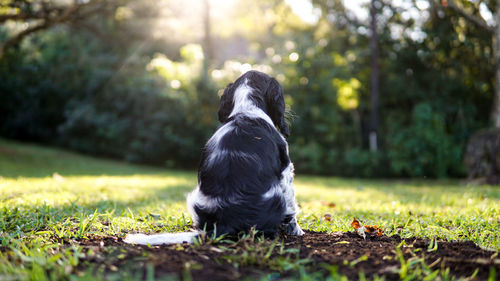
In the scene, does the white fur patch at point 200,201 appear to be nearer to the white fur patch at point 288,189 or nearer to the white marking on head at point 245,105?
the white fur patch at point 288,189

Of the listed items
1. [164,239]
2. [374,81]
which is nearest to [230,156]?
[164,239]

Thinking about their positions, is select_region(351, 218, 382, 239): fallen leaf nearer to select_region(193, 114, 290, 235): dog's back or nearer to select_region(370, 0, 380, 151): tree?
select_region(193, 114, 290, 235): dog's back

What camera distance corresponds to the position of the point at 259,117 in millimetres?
3680

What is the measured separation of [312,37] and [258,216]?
62.5 feet

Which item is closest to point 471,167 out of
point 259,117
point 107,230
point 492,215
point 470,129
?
point 470,129

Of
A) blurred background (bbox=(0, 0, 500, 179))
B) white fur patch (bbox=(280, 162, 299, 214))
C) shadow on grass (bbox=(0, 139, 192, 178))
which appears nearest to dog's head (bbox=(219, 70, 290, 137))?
white fur patch (bbox=(280, 162, 299, 214))

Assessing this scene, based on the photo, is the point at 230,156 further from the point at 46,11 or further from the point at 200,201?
the point at 46,11

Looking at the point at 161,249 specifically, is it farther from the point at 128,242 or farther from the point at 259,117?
the point at 259,117

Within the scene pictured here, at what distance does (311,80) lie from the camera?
17328 millimetres

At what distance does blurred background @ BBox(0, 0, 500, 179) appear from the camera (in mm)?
15812

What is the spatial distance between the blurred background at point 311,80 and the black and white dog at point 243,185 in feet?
38.9

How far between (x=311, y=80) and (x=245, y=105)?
13.9 m

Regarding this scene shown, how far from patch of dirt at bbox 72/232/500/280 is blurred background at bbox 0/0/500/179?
1193 cm

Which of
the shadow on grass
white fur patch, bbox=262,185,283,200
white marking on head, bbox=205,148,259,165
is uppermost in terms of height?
white marking on head, bbox=205,148,259,165
